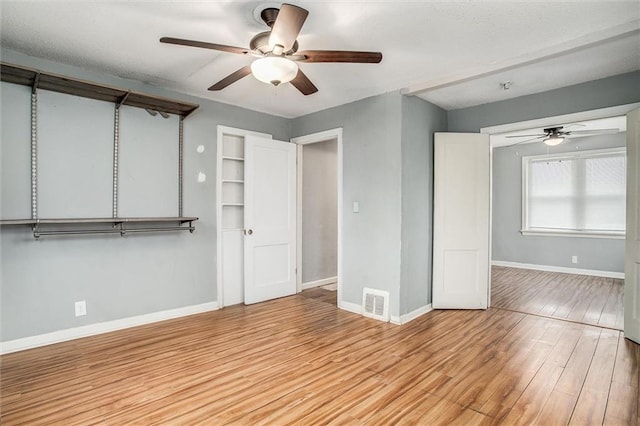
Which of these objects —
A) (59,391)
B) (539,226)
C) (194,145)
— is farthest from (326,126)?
(539,226)

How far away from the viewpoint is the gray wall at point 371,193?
369 centimetres

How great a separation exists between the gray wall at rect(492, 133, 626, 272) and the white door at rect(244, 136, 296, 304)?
4.81 metres

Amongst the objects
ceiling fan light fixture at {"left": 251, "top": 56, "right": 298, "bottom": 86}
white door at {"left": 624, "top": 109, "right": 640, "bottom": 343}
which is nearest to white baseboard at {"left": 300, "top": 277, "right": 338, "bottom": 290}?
ceiling fan light fixture at {"left": 251, "top": 56, "right": 298, "bottom": 86}

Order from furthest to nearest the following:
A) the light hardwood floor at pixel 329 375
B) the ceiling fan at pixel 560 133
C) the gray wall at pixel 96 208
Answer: the ceiling fan at pixel 560 133, the gray wall at pixel 96 208, the light hardwood floor at pixel 329 375

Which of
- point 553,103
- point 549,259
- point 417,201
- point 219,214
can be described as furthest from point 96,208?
point 549,259

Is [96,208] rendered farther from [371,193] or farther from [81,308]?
[371,193]

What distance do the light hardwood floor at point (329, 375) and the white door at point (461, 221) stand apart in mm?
515

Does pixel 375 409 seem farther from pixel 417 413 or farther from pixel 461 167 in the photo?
pixel 461 167

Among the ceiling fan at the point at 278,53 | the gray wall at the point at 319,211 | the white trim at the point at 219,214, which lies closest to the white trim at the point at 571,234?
the gray wall at the point at 319,211

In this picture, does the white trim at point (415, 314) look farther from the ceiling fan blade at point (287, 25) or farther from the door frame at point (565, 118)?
the ceiling fan blade at point (287, 25)

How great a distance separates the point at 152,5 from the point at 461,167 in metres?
3.44

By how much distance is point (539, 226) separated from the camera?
22.0ft

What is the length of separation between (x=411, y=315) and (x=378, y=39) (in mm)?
2782

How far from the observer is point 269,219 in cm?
450
